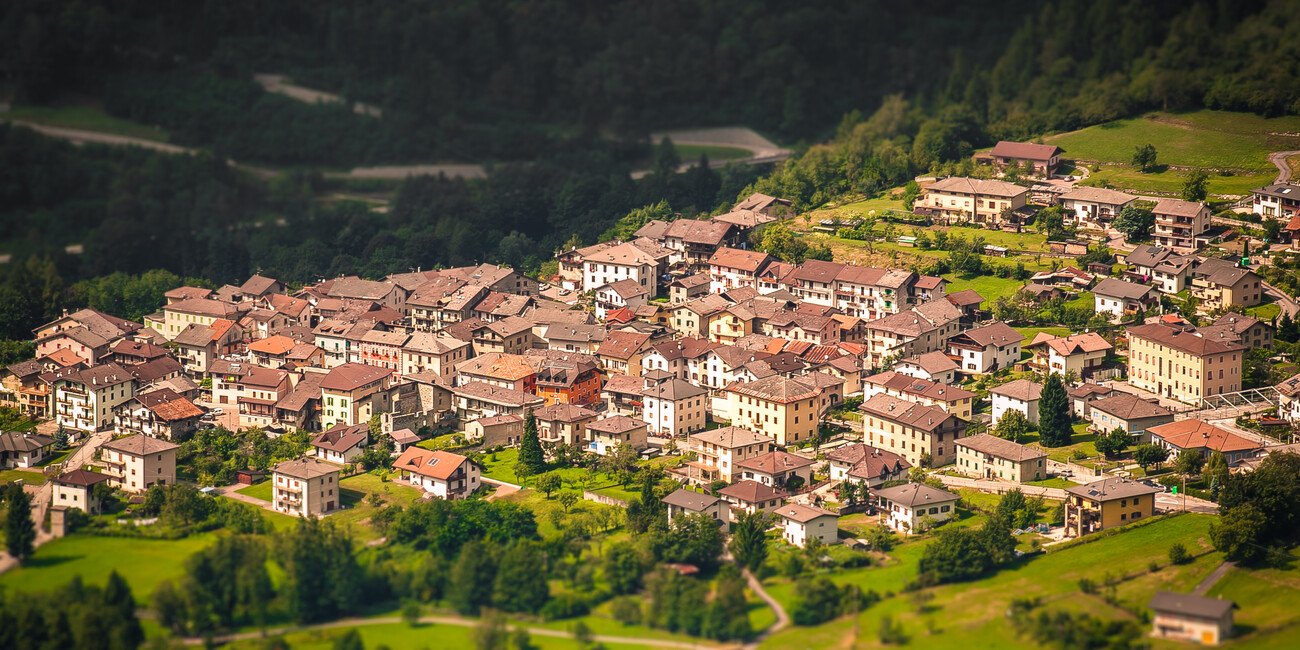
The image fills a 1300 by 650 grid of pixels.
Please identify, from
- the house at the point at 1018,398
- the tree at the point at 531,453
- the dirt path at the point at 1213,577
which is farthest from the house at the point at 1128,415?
the tree at the point at 531,453

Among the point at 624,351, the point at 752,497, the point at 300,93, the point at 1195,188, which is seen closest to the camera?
the point at 752,497

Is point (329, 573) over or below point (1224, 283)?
below

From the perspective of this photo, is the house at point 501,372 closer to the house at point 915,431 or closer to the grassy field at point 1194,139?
the house at point 915,431

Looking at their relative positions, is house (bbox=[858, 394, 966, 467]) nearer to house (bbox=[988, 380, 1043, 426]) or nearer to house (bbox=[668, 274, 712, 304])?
house (bbox=[988, 380, 1043, 426])

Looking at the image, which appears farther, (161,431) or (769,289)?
(769,289)

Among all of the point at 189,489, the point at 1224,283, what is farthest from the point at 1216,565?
the point at 189,489

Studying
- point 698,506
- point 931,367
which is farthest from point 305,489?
point 931,367

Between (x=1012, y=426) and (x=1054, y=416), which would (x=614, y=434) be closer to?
(x=1012, y=426)

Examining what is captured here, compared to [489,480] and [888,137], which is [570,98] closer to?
[888,137]
